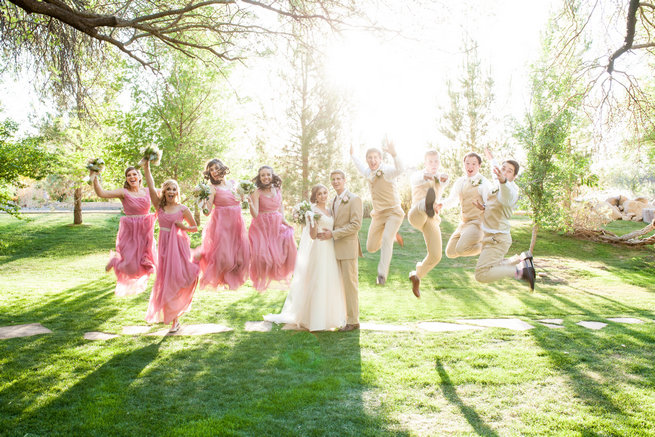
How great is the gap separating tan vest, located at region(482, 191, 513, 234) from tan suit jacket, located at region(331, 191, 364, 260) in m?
1.67

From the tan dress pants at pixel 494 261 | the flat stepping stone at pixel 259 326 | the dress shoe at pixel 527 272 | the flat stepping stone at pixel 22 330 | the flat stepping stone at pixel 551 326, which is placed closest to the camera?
the dress shoe at pixel 527 272

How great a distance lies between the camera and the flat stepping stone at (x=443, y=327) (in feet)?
22.1

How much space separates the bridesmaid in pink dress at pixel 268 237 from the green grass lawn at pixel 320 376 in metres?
0.84

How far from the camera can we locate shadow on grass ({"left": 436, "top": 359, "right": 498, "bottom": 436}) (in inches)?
148

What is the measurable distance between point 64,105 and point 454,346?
22.1 ft

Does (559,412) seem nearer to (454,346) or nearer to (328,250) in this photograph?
(454,346)

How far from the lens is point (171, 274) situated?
5.86 meters

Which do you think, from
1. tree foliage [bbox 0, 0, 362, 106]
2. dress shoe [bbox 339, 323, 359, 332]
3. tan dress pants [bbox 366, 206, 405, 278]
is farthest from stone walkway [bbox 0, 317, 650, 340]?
tree foliage [bbox 0, 0, 362, 106]

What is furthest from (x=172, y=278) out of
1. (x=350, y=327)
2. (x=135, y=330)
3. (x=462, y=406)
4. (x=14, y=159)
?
(x=14, y=159)

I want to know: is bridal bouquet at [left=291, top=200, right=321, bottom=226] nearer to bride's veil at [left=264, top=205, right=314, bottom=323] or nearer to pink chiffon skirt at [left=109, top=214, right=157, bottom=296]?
bride's veil at [left=264, top=205, right=314, bottom=323]

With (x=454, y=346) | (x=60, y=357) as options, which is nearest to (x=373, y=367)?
(x=454, y=346)

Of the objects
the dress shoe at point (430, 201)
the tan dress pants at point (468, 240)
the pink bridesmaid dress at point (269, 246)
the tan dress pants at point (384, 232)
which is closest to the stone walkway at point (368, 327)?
the pink bridesmaid dress at point (269, 246)

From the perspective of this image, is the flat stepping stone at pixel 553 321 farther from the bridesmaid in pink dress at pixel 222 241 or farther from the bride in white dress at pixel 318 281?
the bridesmaid in pink dress at pixel 222 241

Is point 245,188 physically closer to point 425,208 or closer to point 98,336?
point 425,208
